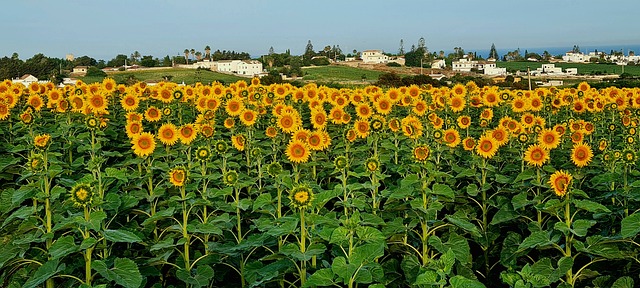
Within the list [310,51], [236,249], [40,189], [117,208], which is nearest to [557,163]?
[236,249]

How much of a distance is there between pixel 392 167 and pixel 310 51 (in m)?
175

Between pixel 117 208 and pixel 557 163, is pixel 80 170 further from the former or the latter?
pixel 557 163

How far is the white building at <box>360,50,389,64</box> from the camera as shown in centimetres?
15718

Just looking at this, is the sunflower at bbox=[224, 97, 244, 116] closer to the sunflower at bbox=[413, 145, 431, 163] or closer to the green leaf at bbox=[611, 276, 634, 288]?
the sunflower at bbox=[413, 145, 431, 163]

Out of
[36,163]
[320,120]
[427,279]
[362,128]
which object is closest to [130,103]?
[320,120]

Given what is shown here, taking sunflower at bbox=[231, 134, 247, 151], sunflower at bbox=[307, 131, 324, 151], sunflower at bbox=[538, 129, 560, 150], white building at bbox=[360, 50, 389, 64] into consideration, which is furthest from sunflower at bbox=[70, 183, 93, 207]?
white building at bbox=[360, 50, 389, 64]

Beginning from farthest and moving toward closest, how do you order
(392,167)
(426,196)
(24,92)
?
(24,92), (392,167), (426,196)

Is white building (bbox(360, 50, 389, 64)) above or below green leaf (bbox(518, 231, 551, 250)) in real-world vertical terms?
above

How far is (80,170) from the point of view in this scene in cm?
686

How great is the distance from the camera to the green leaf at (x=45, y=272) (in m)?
3.90

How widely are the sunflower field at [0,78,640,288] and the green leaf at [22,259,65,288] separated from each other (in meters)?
0.01

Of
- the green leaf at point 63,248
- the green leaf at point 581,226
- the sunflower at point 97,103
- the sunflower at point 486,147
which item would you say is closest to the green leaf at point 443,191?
the green leaf at point 581,226

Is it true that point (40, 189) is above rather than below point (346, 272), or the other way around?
above

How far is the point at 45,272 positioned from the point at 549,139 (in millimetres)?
4960
